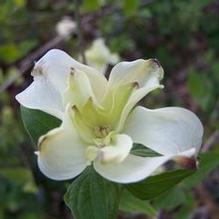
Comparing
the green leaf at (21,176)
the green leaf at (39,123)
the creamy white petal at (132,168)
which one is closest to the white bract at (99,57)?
the green leaf at (21,176)

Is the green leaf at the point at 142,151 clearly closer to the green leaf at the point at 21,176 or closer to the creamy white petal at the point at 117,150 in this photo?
the creamy white petal at the point at 117,150

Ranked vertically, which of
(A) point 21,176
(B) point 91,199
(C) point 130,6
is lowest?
(A) point 21,176

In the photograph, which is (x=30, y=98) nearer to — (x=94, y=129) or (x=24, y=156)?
(x=94, y=129)

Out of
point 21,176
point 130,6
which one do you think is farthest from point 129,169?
point 21,176

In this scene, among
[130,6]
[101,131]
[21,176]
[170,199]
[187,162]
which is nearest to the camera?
[187,162]

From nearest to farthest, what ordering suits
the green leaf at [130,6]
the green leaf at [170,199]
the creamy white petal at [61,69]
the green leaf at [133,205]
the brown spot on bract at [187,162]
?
the brown spot on bract at [187,162] → the creamy white petal at [61,69] → the green leaf at [133,205] → the green leaf at [170,199] → the green leaf at [130,6]

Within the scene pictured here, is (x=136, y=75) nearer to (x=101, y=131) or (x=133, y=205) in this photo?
(x=101, y=131)

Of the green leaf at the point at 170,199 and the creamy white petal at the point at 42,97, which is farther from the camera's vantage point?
the green leaf at the point at 170,199

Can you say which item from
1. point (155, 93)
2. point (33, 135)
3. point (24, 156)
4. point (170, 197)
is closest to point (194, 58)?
point (155, 93)
